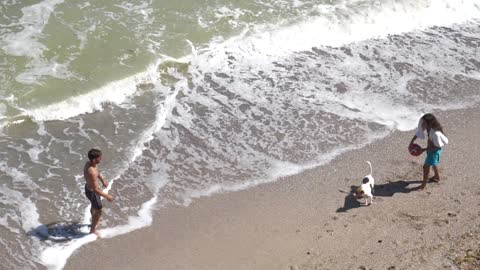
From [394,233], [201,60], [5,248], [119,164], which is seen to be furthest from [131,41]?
[394,233]

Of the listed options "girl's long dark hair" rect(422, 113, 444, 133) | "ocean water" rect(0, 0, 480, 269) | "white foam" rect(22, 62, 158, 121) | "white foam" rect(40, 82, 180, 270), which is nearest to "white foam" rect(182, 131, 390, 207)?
"ocean water" rect(0, 0, 480, 269)

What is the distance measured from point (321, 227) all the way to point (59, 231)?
11.9ft

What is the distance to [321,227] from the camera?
9031mm

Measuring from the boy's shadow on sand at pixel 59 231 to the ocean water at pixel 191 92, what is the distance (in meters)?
0.02

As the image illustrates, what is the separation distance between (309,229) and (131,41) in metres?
7.25

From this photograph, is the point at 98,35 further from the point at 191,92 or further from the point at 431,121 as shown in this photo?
the point at 431,121

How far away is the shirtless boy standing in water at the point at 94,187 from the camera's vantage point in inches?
345

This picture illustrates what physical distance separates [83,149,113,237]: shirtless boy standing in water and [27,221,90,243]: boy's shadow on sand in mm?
223

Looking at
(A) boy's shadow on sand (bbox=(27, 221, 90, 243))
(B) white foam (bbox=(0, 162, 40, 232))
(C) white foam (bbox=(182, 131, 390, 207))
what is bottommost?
(B) white foam (bbox=(0, 162, 40, 232))

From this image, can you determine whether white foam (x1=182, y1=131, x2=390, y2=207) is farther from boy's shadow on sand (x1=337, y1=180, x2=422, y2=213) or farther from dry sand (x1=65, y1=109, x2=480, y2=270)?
boy's shadow on sand (x1=337, y1=180, x2=422, y2=213)

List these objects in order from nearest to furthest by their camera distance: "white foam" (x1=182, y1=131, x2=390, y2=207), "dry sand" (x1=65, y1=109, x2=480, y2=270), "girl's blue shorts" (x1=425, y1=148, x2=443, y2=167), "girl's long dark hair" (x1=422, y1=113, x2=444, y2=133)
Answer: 1. "dry sand" (x1=65, y1=109, x2=480, y2=270)
2. "girl's long dark hair" (x1=422, y1=113, x2=444, y2=133)
3. "girl's blue shorts" (x1=425, y1=148, x2=443, y2=167)
4. "white foam" (x1=182, y1=131, x2=390, y2=207)

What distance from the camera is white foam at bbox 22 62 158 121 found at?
11922mm

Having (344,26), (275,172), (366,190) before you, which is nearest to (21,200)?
(275,172)

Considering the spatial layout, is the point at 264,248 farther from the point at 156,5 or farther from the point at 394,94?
the point at 156,5
